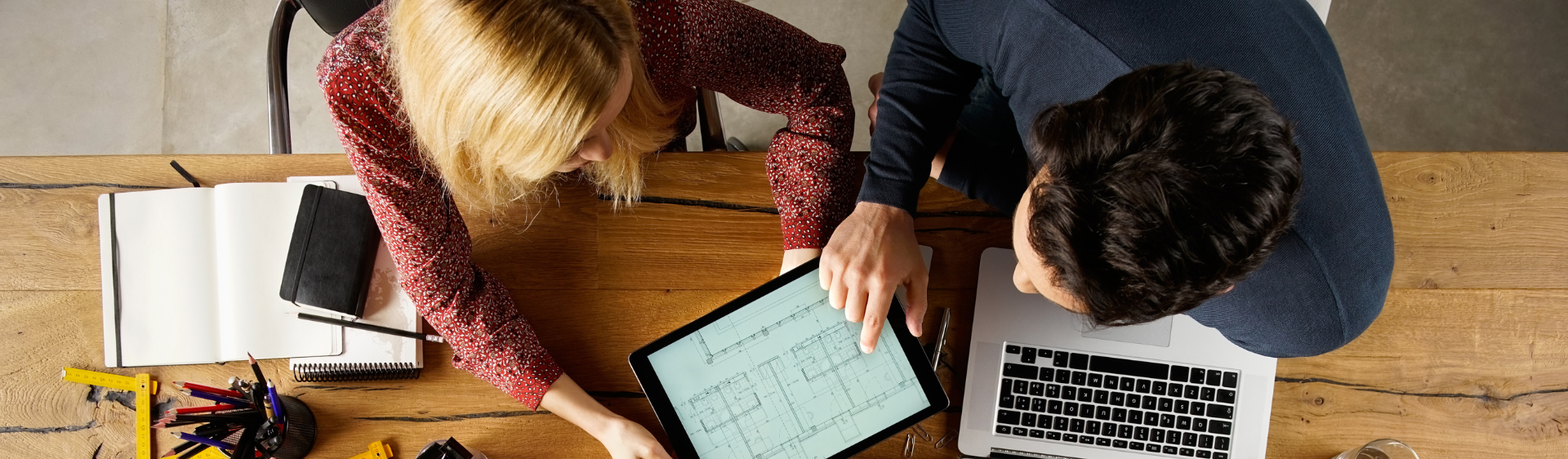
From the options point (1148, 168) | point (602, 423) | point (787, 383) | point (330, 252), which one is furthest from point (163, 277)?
point (1148, 168)

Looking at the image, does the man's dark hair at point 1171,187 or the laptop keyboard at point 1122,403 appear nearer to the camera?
the man's dark hair at point 1171,187

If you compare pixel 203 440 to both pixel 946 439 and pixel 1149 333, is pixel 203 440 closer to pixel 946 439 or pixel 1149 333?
pixel 946 439

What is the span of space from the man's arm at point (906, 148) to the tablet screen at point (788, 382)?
0.05 metres

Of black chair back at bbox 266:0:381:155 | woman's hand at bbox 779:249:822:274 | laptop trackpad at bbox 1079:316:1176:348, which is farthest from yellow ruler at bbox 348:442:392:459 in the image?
laptop trackpad at bbox 1079:316:1176:348

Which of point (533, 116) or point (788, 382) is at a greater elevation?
point (533, 116)

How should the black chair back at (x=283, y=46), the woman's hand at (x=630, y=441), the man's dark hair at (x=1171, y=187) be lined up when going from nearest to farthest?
1. the man's dark hair at (x=1171, y=187)
2. the woman's hand at (x=630, y=441)
3. the black chair back at (x=283, y=46)

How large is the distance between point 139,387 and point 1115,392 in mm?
1306

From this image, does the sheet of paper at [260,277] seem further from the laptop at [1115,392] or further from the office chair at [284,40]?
the laptop at [1115,392]

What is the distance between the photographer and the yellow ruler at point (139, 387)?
97cm

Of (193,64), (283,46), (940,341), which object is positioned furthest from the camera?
(193,64)

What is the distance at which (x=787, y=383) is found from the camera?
89cm

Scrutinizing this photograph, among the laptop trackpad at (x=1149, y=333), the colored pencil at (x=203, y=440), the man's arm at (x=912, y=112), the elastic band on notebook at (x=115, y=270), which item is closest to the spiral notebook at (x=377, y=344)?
the colored pencil at (x=203, y=440)

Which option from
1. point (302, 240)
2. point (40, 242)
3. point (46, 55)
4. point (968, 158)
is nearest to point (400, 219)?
point (302, 240)

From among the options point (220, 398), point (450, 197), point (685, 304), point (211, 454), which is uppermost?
point (450, 197)
